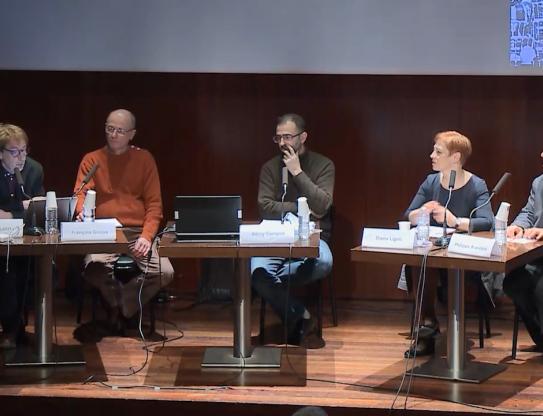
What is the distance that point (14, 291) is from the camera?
4.60 m

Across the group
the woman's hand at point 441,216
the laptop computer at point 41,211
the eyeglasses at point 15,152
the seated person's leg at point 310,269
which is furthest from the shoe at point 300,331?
the eyeglasses at point 15,152

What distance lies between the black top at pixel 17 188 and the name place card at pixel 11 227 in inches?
24.0

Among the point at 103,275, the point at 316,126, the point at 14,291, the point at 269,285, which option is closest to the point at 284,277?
the point at 269,285

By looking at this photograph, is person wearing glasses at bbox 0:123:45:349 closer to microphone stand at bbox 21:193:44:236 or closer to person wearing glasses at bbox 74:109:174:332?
microphone stand at bbox 21:193:44:236

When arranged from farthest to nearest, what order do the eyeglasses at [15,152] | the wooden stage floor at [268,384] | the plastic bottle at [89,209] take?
1. the eyeglasses at [15,152]
2. the plastic bottle at [89,209]
3. the wooden stage floor at [268,384]

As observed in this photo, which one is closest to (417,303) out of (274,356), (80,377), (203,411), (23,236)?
(274,356)

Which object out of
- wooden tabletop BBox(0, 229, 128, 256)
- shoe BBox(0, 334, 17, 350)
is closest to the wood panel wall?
shoe BBox(0, 334, 17, 350)

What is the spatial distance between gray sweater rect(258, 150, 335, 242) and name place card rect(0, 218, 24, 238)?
5.02ft

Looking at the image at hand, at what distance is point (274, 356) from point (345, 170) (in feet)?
6.08

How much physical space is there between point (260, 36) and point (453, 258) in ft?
8.48

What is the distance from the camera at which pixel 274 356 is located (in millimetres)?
4297

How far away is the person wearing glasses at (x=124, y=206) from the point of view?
4.81 m

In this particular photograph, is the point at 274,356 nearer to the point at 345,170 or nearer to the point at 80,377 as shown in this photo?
the point at 80,377

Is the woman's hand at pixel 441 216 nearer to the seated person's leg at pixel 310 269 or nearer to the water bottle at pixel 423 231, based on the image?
the water bottle at pixel 423 231
